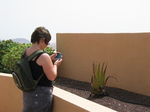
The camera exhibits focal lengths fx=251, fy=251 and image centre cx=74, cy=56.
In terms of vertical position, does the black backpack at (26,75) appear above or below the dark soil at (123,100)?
above

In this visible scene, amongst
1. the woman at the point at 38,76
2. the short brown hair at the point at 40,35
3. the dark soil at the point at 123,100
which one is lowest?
the dark soil at the point at 123,100

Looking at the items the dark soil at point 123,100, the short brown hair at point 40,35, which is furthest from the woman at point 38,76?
the dark soil at point 123,100

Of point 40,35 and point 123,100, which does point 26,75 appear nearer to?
point 40,35

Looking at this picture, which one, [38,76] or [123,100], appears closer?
[38,76]

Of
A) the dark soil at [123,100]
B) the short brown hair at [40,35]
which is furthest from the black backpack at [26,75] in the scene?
the dark soil at [123,100]

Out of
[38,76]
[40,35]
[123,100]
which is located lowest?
[123,100]

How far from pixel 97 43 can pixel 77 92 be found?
192 centimetres

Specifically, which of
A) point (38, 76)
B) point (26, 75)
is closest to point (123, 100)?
point (38, 76)

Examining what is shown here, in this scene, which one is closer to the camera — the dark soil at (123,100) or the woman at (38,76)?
the woman at (38,76)

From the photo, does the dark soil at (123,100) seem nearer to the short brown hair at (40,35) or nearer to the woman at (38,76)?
the woman at (38,76)

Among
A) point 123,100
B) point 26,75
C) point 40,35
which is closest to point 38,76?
point 26,75

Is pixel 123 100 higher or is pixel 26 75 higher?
pixel 26 75

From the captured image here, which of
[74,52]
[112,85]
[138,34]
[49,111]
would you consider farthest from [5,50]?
[49,111]

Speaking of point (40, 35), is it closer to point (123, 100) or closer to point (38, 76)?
point (38, 76)
